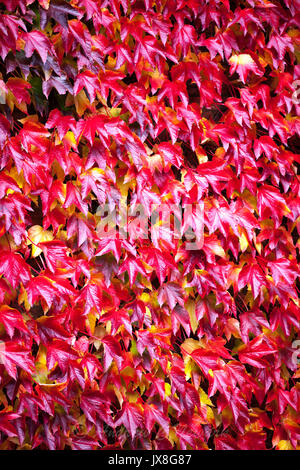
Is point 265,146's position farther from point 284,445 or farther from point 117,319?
point 284,445

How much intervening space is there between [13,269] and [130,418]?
610 millimetres

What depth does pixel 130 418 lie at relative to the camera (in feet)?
4.78

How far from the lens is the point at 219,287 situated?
1563 millimetres

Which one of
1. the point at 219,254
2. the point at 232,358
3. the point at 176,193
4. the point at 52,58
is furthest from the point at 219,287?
the point at 52,58

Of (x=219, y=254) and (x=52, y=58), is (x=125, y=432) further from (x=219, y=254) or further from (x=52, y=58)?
(x=52, y=58)

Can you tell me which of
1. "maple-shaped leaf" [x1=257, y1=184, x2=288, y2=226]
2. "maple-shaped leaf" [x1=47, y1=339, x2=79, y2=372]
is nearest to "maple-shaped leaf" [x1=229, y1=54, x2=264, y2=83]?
"maple-shaped leaf" [x1=257, y1=184, x2=288, y2=226]

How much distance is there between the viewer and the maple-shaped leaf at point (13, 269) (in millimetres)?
1312

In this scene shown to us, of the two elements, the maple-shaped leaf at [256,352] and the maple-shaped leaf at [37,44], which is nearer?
the maple-shaped leaf at [37,44]

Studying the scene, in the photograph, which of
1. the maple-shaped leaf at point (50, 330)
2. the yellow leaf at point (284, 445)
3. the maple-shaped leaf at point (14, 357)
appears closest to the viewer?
the maple-shaped leaf at point (14, 357)

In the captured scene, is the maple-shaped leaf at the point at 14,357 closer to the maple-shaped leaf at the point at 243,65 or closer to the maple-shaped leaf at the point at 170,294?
the maple-shaped leaf at the point at 170,294

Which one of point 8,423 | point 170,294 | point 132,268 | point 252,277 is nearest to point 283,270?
point 252,277

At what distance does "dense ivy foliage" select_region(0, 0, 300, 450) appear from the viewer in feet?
4.52

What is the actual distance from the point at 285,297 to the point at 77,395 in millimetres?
803

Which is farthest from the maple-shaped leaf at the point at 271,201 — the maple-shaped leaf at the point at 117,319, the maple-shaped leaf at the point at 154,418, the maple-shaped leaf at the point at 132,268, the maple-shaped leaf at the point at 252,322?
the maple-shaped leaf at the point at 154,418
